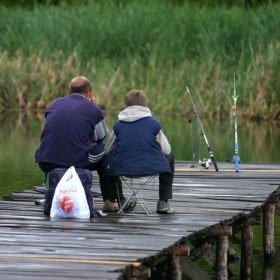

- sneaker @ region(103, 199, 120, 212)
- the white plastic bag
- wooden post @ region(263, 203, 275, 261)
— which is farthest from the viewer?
wooden post @ region(263, 203, 275, 261)

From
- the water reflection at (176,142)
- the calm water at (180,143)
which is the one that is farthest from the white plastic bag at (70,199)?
the water reflection at (176,142)

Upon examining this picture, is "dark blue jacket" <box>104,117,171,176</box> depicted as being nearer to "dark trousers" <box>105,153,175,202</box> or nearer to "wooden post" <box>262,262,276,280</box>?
"dark trousers" <box>105,153,175,202</box>

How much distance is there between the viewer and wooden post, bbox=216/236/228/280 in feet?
23.1

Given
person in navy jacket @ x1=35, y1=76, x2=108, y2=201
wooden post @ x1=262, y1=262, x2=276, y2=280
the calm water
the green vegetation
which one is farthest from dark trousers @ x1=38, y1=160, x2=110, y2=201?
the green vegetation

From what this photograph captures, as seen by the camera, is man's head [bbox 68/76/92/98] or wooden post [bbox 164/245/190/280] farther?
man's head [bbox 68/76/92/98]

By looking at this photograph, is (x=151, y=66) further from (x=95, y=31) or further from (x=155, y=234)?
(x=155, y=234)

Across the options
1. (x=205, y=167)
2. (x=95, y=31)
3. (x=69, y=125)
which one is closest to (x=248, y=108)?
(x=95, y=31)

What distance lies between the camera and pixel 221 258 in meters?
7.09

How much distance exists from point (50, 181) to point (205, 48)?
1647 cm

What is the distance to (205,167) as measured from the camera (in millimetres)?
10062

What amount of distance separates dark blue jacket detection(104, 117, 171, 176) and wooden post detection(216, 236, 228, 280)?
0.70 meters

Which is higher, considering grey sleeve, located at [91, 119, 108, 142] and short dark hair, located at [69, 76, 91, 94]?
short dark hair, located at [69, 76, 91, 94]

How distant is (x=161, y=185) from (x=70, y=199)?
2.31 ft

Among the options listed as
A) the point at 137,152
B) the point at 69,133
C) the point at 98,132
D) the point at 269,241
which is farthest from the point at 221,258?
the point at 269,241
